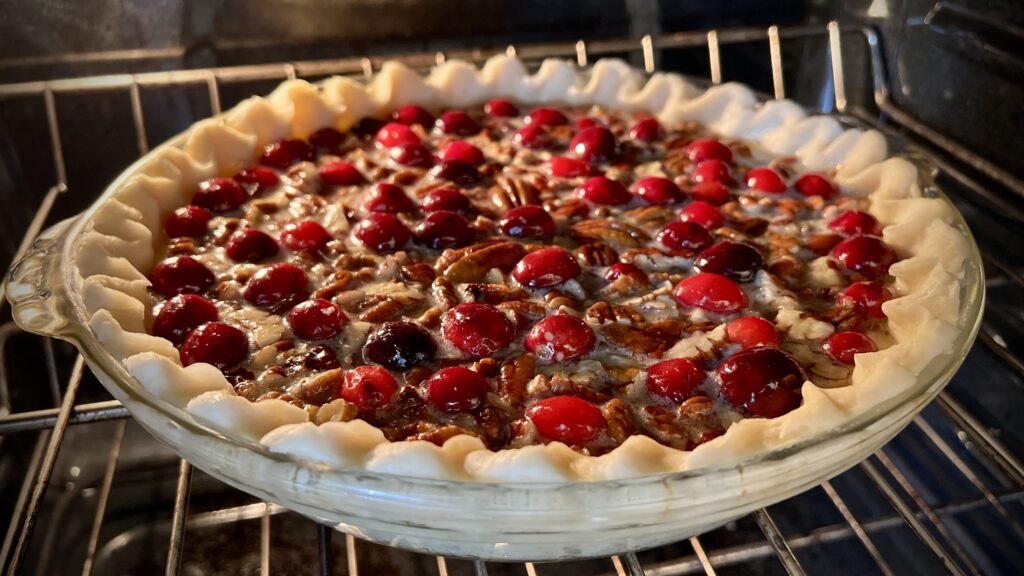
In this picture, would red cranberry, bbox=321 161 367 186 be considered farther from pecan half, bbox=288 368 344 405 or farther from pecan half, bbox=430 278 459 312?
pecan half, bbox=288 368 344 405

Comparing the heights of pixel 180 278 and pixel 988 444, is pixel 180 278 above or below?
above

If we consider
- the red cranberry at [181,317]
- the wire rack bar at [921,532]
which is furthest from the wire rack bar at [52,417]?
the wire rack bar at [921,532]

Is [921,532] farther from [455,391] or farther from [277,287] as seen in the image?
[277,287]

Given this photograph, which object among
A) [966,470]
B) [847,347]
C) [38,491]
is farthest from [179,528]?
[966,470]

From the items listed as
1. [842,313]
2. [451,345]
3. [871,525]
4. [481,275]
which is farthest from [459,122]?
[871,525]

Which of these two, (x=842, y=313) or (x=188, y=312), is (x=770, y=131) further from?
(x=188, y=312)

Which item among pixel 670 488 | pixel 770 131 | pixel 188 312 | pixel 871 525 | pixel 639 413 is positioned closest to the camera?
pixel 670 488
